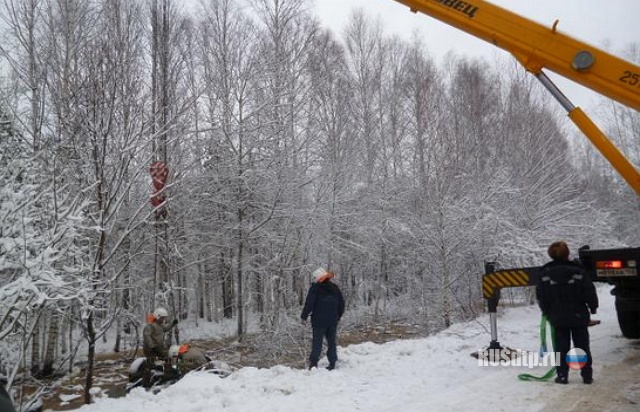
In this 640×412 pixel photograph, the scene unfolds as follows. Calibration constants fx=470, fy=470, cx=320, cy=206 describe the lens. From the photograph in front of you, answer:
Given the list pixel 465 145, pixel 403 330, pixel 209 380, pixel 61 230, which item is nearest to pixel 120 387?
pixel 209 380

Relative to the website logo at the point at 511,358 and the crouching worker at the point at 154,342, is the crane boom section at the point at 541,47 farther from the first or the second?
the crouching worker at the point at 154,342

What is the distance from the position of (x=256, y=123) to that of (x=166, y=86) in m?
3.53

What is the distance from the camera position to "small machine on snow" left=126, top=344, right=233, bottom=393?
281 inches

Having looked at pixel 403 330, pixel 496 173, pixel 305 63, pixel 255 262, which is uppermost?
pixel 305 63

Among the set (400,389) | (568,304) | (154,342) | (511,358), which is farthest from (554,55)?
(154,342)

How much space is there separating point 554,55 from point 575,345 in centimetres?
368

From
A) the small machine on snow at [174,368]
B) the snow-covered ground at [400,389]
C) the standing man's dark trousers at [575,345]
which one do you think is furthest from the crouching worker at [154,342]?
the standing man's dark trousers at [575,345]

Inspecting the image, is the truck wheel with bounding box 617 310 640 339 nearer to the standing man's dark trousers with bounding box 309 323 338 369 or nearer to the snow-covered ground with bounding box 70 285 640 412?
the snow-covered ground with bounding box 70 285 640 412

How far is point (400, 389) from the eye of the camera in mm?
5543

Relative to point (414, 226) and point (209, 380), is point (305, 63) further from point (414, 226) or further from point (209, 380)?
point (209, 380)

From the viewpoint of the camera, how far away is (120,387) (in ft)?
31.9

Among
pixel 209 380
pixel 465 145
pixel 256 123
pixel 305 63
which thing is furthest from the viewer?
pixel 465 145

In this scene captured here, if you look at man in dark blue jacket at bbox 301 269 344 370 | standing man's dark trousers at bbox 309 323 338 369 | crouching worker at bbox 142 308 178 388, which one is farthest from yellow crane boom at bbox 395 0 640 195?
crouching worker at bbox 142 308 178 388

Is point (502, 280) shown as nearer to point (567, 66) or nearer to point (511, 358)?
point (511, 358)
